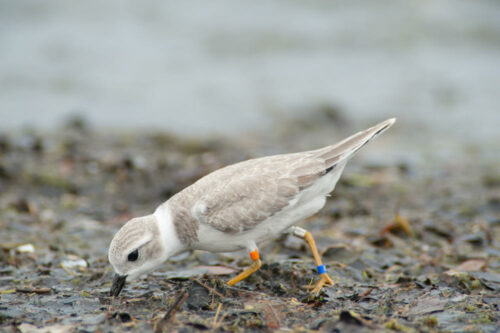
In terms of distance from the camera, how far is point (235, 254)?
701 cm

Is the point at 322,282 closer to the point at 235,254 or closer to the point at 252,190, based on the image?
the point at 252,190

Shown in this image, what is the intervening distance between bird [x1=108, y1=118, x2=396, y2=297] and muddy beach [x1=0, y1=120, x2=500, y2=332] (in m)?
0.35

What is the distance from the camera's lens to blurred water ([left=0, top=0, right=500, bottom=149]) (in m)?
15.2

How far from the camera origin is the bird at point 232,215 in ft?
18.2

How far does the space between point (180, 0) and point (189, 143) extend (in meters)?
11.2

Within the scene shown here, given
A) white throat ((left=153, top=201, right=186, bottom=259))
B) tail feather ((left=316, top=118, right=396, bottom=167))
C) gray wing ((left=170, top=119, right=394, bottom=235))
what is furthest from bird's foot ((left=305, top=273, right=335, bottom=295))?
white throat ((left=153, top=201, right=186, bottom=259))

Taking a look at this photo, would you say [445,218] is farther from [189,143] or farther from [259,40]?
[259,40]

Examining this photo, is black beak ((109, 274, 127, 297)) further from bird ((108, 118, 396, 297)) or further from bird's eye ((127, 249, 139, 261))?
bird's eye ((127, 249, 139, 261))

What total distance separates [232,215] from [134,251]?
977 millimetres

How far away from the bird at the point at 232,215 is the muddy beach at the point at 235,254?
0.35m

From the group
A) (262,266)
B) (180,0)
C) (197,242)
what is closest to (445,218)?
(262,266)

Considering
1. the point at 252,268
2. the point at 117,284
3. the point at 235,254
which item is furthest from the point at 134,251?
the point at 235,254

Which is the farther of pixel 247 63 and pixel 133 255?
pixel 247 63

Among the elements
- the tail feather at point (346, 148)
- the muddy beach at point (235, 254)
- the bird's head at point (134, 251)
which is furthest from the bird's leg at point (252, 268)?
the tail feather at point (346, 148)
